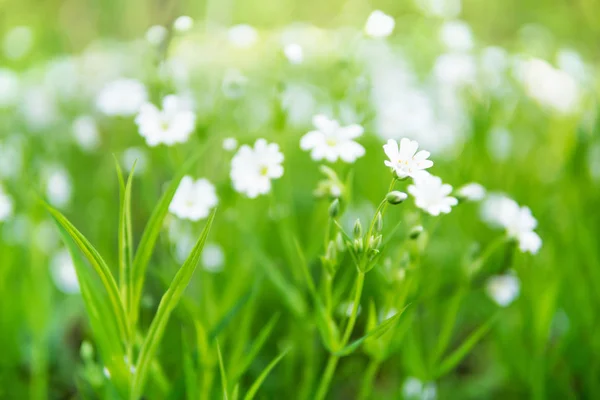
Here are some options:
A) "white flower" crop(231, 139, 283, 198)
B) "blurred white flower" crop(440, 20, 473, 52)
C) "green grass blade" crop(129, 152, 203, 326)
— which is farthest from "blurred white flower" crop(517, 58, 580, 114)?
"green grass blade" crop(129, 152, 203, 326)

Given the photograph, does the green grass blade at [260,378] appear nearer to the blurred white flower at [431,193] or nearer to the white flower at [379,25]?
the blurred white flower at [431,193]

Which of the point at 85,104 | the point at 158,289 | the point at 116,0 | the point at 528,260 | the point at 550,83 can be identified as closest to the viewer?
the point at 528,260

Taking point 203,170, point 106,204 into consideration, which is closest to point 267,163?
point 203,170

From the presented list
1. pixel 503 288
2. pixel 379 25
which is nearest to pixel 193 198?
pixel 379 25

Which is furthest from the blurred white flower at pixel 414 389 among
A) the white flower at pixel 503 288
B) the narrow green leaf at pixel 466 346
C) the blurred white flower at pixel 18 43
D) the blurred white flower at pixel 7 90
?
the blurred white flower at pixel 18 43

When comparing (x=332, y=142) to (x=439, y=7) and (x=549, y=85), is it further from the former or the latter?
(x=549, y=85)

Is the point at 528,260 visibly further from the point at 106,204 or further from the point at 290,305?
the point at 106,204

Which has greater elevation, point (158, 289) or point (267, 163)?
point (267, 163)
